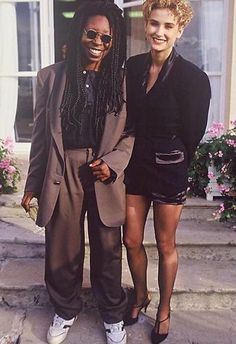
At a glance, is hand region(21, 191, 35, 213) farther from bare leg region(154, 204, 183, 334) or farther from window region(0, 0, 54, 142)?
window region(0, 0, 54, 142)

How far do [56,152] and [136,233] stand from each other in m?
0.65

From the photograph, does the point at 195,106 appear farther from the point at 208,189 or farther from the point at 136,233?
the point at 208,189

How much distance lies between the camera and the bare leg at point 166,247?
8.17 ft

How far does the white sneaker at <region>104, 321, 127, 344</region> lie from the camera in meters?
2.64

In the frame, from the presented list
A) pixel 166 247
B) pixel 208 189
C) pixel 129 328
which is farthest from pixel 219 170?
pixel 129 328

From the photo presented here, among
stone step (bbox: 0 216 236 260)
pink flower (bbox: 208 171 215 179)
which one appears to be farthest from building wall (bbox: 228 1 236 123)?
stone step (bbox: 0 216 236 260)

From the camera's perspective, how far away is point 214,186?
392cm

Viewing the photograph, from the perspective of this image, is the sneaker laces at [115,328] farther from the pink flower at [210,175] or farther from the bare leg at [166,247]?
the pink flower at [210,175]

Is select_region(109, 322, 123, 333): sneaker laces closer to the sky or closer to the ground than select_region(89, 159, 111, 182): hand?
closer to the ground

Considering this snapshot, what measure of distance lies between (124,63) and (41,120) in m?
0.53

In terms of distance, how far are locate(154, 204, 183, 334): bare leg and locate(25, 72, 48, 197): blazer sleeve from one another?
2.13 feet

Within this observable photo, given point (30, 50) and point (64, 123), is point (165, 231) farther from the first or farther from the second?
point (30, 50)

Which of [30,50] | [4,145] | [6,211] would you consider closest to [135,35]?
[30,50]

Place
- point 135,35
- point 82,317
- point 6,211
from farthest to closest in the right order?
point 135,35, point 6,211, point 82,317
